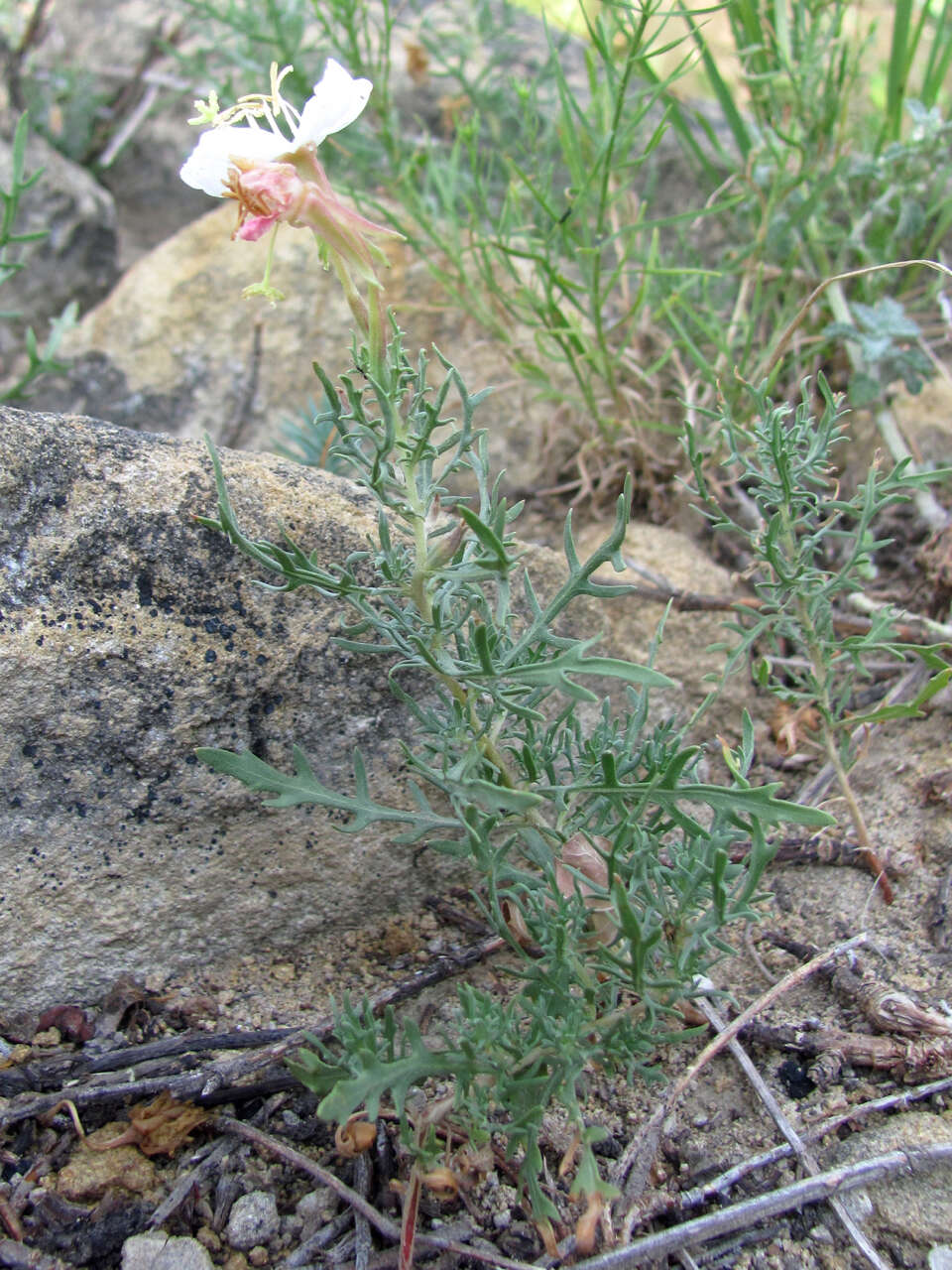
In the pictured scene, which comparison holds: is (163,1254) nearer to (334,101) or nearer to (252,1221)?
(252,1221)

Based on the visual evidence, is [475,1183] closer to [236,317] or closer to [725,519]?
[725,519]

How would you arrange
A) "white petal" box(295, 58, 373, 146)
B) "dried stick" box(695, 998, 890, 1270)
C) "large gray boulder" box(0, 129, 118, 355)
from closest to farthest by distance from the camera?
1. "white petal" box(295, 58, 373, 146)
2. "dried stick" box(695, 998, 890, 1270)
3. "large gray boulder" box(0, 129, 118, 355)

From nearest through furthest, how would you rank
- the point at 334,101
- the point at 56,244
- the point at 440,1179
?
the point at 334,101 < the point at 440,1179 < the point at 56,244

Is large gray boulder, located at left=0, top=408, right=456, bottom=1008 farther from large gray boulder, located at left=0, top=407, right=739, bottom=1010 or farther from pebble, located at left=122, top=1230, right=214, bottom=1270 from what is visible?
pebble, located at left=122, top=1230, right=214, bottom=1270

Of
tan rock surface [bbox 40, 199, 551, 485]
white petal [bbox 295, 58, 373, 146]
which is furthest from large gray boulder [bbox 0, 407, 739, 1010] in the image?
tan rock surface [bbox 40, 199, 551, 485]

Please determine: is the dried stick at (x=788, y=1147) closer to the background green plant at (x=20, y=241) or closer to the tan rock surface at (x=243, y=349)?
the tan rock surface at (x=243, y=349)

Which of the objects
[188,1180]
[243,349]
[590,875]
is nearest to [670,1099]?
[590,875]

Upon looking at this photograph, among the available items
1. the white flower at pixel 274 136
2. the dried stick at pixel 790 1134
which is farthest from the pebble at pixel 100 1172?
the white flower at pixel 274 136
